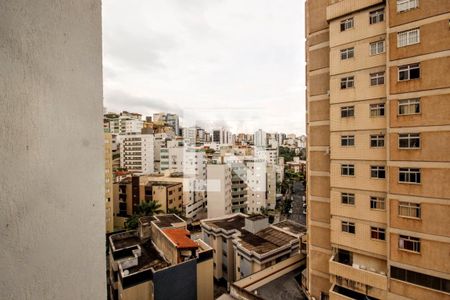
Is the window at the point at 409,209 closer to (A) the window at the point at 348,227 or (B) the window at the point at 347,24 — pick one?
(A) the window at the point at 348,227

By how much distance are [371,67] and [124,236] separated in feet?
69.1

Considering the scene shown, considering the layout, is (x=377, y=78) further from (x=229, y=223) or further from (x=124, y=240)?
(x=124, y=240)

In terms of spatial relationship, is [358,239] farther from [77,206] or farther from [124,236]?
[124,236]

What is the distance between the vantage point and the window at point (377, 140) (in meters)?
10.1

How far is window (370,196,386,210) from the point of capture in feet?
33.2

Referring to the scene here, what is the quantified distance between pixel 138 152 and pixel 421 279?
4980 centimetres

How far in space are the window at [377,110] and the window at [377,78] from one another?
3.02 feet

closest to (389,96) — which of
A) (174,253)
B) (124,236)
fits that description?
(174,253)

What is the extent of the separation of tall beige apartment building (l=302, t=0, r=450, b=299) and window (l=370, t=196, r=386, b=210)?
0.14 feet

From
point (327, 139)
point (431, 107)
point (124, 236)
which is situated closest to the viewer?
point (431, 107)

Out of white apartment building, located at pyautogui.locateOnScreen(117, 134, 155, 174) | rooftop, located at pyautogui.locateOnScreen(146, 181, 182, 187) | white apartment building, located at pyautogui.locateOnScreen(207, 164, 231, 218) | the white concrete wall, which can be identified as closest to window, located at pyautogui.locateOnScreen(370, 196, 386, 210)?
the white concrete wall

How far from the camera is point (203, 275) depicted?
1652 cm

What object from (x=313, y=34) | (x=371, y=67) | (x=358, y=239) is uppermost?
(x=313, y=34)

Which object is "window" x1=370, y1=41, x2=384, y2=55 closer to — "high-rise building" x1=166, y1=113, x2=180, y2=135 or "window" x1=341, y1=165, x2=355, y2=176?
"window" x1=341, y1=165, x2=355, y2=176
